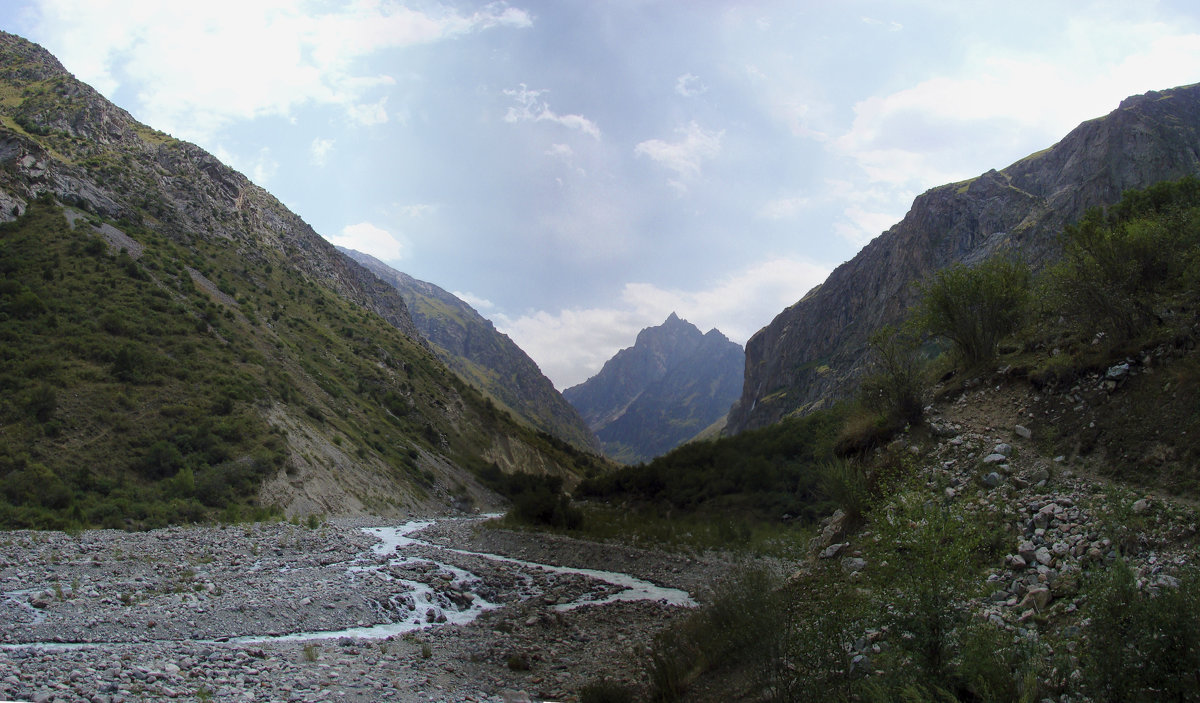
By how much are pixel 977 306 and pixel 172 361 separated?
52.2 m

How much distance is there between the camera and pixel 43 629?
12.4m

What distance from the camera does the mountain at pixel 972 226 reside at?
4087 inches

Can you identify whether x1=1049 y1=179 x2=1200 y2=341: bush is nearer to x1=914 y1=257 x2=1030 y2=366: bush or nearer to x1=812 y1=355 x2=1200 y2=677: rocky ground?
x1=812 y1=355 x2=1200 y2=677: rocky ground

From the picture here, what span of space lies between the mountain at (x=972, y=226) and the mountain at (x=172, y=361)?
75965mm

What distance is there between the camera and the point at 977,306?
677 inches

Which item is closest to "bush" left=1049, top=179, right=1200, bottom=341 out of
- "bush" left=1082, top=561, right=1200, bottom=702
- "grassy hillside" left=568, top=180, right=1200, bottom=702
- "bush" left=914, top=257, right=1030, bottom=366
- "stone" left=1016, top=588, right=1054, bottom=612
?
"grassy hillside" left=568, top=180, right=1200, bottom=702

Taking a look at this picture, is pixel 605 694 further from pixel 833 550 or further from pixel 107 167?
pixel 107 167

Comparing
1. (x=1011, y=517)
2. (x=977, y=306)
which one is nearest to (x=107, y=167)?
(x=977, y=306)

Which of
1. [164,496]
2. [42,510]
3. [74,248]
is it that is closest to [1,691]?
[42,510]

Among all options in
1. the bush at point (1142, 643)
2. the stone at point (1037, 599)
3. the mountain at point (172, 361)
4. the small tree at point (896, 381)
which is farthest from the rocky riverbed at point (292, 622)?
the small tree at point (896, 381)

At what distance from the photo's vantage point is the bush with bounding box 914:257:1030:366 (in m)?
16.6

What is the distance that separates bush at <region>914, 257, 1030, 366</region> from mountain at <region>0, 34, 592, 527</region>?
35815mm

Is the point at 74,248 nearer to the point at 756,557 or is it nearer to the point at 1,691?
the point at 1,691

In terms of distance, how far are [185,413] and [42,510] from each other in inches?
539
